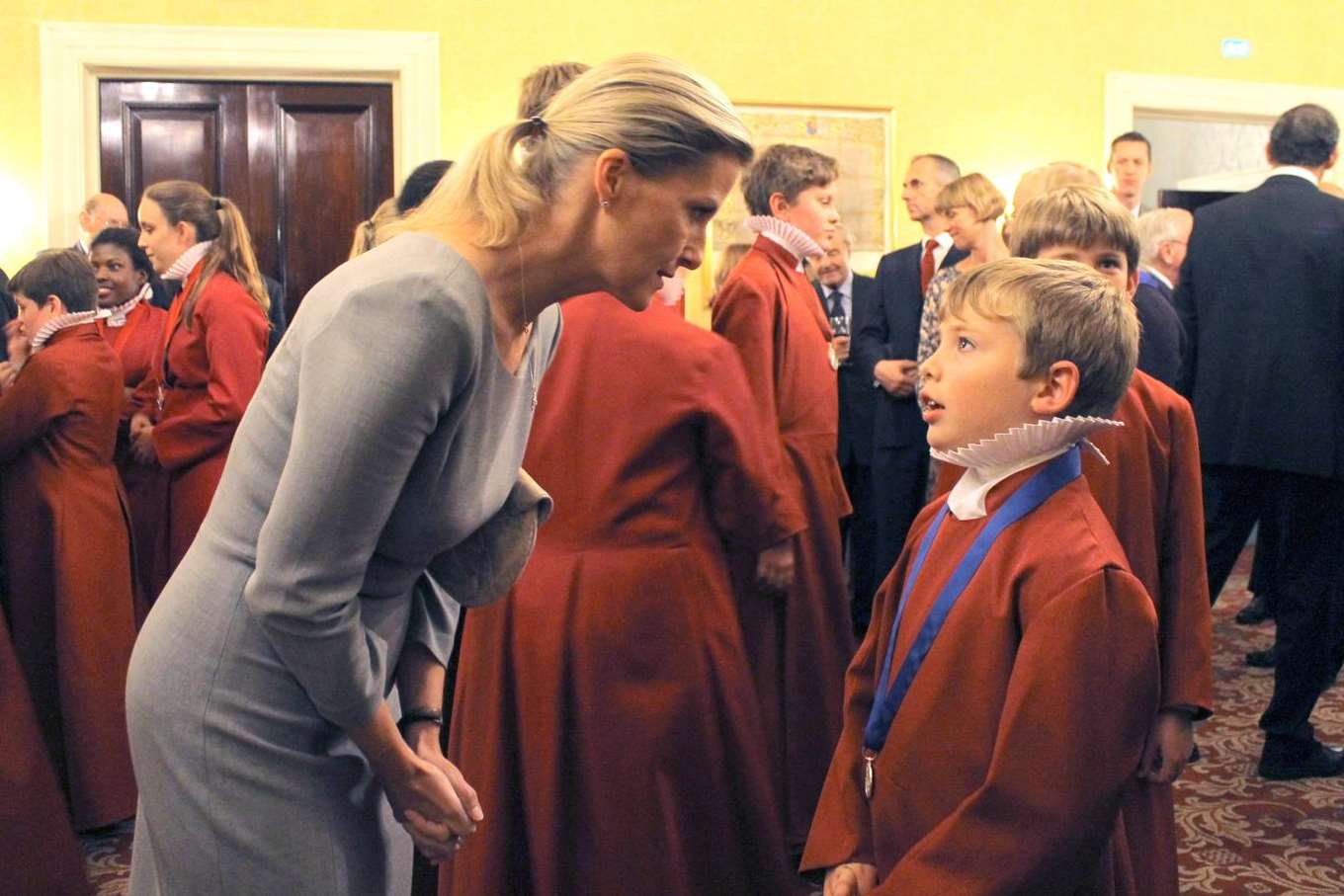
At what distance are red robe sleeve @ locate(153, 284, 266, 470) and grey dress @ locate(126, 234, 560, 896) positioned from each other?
274cm

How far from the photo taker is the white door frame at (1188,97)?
8.37m

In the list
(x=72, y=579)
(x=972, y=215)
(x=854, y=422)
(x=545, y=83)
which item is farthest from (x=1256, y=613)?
(x=72, y=579)

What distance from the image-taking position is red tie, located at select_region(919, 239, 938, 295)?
5363 millimetres

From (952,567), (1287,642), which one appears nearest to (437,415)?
(952,567)

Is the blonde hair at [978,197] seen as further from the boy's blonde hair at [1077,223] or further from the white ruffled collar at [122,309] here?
the white ruffled collar at [122,309]

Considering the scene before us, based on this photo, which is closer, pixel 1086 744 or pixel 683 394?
pixel 1086 744

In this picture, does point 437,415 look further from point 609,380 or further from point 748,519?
point 748,519

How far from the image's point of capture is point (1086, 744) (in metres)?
1.55

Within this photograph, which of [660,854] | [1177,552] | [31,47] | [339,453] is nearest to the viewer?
[339,453]

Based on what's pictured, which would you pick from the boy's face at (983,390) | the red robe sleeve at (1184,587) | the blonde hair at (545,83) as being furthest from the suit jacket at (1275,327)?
the boy's face at (983,390)

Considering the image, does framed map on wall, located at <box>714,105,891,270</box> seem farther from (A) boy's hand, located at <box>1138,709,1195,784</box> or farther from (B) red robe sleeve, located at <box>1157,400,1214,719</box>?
(A) boy's hand, located at <box>1138,709,1195,784</box>

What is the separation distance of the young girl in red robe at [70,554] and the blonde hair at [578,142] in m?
2.48

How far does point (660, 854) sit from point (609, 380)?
2.79 feet

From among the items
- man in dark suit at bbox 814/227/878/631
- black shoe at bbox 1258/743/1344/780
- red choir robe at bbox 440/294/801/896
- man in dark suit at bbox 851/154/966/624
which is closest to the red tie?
man in dark suit at bbox 851/154/966/624
